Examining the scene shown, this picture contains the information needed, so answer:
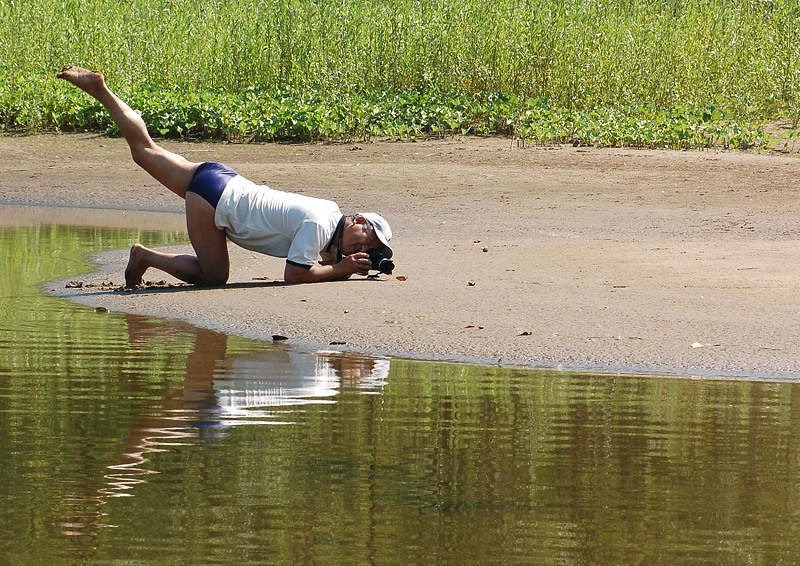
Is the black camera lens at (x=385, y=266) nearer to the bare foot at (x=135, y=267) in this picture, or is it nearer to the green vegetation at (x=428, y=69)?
the bare foot at (x=135, y=267)

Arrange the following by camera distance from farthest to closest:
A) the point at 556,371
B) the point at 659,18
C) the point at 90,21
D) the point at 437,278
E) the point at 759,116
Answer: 1. the point at 90,21
2. the point at 659,18
3. the point at 759,116
4. the point at 437,278
5. the point at 556,371

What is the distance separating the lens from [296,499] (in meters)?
3.93

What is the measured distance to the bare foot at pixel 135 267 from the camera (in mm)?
8664

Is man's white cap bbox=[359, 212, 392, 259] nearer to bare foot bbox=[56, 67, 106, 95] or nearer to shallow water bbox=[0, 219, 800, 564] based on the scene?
bare foot bbox=[56, 67, 106, 95]

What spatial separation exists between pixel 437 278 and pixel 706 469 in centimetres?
475

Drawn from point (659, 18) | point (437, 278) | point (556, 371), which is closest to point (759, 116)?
point (659, 18)

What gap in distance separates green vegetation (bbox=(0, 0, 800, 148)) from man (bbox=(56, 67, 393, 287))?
25.8 ft

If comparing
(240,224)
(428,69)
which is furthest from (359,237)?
(428,69)

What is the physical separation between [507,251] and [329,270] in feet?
7.11

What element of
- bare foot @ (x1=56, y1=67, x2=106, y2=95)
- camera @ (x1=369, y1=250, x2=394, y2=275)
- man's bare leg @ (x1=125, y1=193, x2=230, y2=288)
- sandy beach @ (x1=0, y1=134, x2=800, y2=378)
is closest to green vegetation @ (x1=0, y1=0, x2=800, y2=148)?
sandy beach @ (x1=0, y1=134, x2=800, y2=378)

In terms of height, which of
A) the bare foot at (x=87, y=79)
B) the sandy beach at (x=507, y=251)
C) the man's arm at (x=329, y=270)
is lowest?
the sandy beach at (x=507, y=251)

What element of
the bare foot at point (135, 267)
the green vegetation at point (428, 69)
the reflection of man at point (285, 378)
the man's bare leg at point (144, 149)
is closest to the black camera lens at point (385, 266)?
the man's bare leg at point (144, 149)

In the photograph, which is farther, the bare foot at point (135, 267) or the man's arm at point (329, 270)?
the bare foot at point (135, 267)

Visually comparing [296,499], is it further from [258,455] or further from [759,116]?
[759,116]
